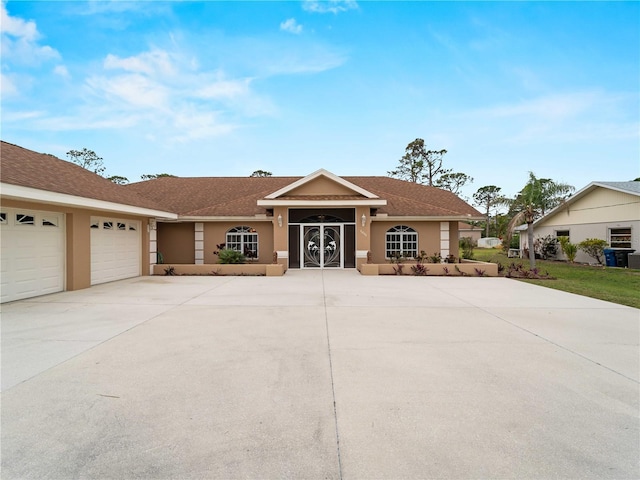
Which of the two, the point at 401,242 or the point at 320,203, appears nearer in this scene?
the point at 320,203

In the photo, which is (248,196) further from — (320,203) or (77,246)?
(77,246)

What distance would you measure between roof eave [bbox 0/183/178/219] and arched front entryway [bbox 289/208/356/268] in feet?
23.1

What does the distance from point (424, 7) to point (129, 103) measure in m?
15.7

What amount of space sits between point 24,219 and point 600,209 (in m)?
28.9

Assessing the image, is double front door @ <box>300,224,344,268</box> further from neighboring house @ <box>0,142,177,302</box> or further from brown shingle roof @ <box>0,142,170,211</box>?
brown shingle roof @ <box>0,142,170,211</box>

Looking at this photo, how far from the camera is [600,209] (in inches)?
780

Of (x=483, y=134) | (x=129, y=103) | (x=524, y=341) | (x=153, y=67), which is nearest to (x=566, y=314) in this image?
(x=524, y=341)

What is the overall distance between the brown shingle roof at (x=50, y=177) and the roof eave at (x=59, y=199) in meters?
0.11

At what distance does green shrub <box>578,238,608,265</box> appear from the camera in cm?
1912

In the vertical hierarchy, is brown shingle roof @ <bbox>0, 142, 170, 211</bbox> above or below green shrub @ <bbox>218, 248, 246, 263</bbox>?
above

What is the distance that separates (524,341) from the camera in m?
5.36

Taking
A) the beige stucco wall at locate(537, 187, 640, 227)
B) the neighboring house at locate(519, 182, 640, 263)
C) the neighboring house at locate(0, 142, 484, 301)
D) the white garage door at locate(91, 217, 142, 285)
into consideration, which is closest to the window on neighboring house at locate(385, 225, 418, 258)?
the neighboring house at locate(0, 142, 484, 301)

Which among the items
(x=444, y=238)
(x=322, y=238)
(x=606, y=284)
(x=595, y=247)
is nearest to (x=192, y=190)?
(x=322, y=238)

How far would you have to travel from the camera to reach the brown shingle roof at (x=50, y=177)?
8.04 m
